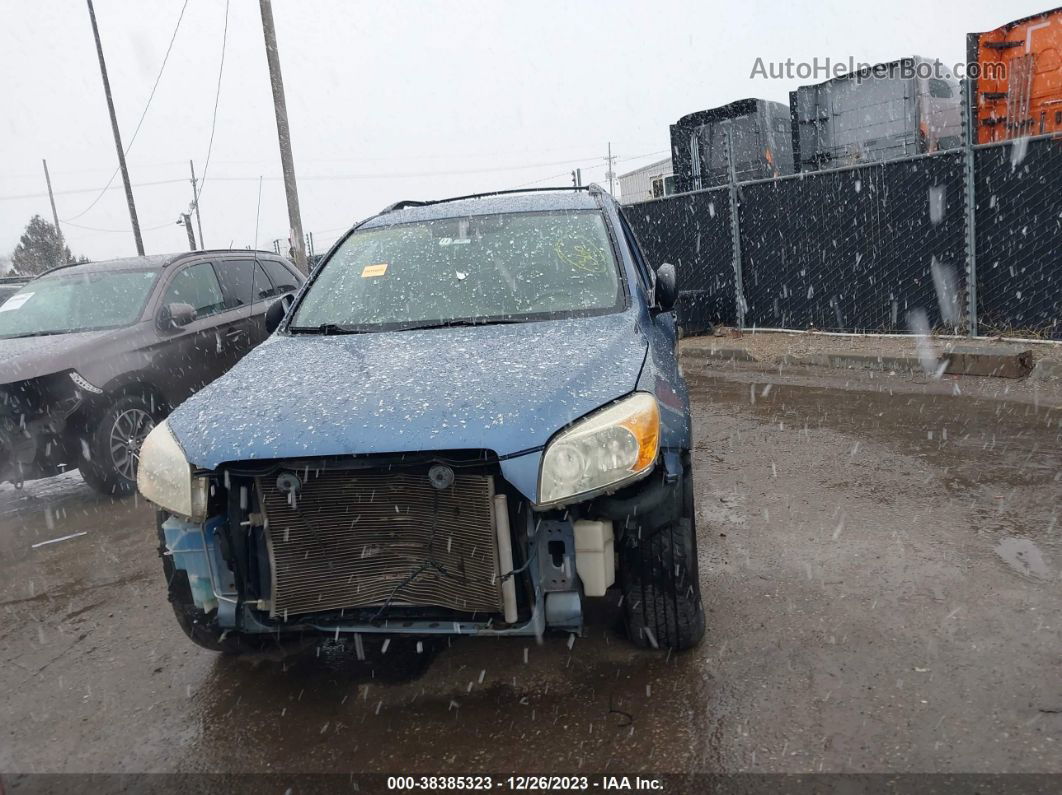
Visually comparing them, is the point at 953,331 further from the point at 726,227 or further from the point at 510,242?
the point at 510,242

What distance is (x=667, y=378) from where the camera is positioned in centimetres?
305

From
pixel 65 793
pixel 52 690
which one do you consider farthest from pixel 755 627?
pixel 52 690

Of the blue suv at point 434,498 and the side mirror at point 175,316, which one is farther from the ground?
the side mirror at point 175,316

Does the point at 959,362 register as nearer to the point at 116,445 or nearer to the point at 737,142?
the point at 116,445

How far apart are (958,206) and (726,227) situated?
3.24 metres

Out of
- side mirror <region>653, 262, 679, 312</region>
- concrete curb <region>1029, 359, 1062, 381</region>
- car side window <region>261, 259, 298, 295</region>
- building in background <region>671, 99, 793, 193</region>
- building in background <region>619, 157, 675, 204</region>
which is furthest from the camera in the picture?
building in background <region>619, 157, 675, 204</region>

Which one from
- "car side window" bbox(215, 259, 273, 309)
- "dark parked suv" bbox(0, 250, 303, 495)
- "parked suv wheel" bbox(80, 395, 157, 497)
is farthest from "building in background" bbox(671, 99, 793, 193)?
"parked suv wheel" bbox(80, 395, 157, 497)

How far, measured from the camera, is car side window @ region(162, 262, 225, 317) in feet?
21.4

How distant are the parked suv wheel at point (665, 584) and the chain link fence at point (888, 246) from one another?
21.7 feet

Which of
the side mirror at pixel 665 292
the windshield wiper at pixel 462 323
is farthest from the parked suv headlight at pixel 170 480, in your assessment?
the side mirror at pixel 665 292

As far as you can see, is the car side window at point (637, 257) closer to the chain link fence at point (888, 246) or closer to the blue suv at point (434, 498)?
the blue suv at point (434, 498)

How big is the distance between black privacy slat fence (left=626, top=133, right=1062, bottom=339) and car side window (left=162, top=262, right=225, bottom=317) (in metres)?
4.69

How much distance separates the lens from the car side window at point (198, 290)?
6535 mm

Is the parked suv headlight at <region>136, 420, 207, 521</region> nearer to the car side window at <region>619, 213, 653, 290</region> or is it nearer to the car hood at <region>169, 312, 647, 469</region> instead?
the car hood at <region>169, 312, 647, 469</region>
